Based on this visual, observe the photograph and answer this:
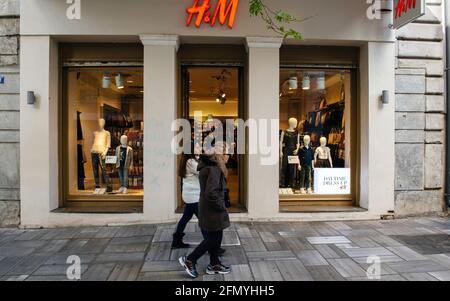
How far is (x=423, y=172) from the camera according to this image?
7652 mm

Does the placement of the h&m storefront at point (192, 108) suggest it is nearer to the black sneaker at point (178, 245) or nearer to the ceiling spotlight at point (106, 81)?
the ceiling spotlight at point (106, 81)

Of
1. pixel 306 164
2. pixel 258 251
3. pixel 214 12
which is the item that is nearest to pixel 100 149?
A: pixel 214 12

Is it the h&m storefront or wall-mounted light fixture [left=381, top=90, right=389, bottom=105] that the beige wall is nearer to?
the h&m storefront

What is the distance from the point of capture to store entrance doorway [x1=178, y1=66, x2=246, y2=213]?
7.97 meters

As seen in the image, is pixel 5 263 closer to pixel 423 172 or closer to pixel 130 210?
pixel 130 210

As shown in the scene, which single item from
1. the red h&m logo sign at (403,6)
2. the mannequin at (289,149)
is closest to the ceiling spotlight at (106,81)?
the mannequin at (289,149)

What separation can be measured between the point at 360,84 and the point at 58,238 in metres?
6.96

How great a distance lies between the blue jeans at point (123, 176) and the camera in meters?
7.93

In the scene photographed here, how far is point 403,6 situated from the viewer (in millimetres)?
6844

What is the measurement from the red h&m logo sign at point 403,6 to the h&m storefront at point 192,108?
43cm

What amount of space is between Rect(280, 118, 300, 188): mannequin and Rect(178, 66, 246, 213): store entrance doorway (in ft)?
3.22

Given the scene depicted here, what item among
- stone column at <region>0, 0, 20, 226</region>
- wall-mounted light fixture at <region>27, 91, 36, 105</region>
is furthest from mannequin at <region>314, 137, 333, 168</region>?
stone column at <region>0, 0, 20, 226</region>
